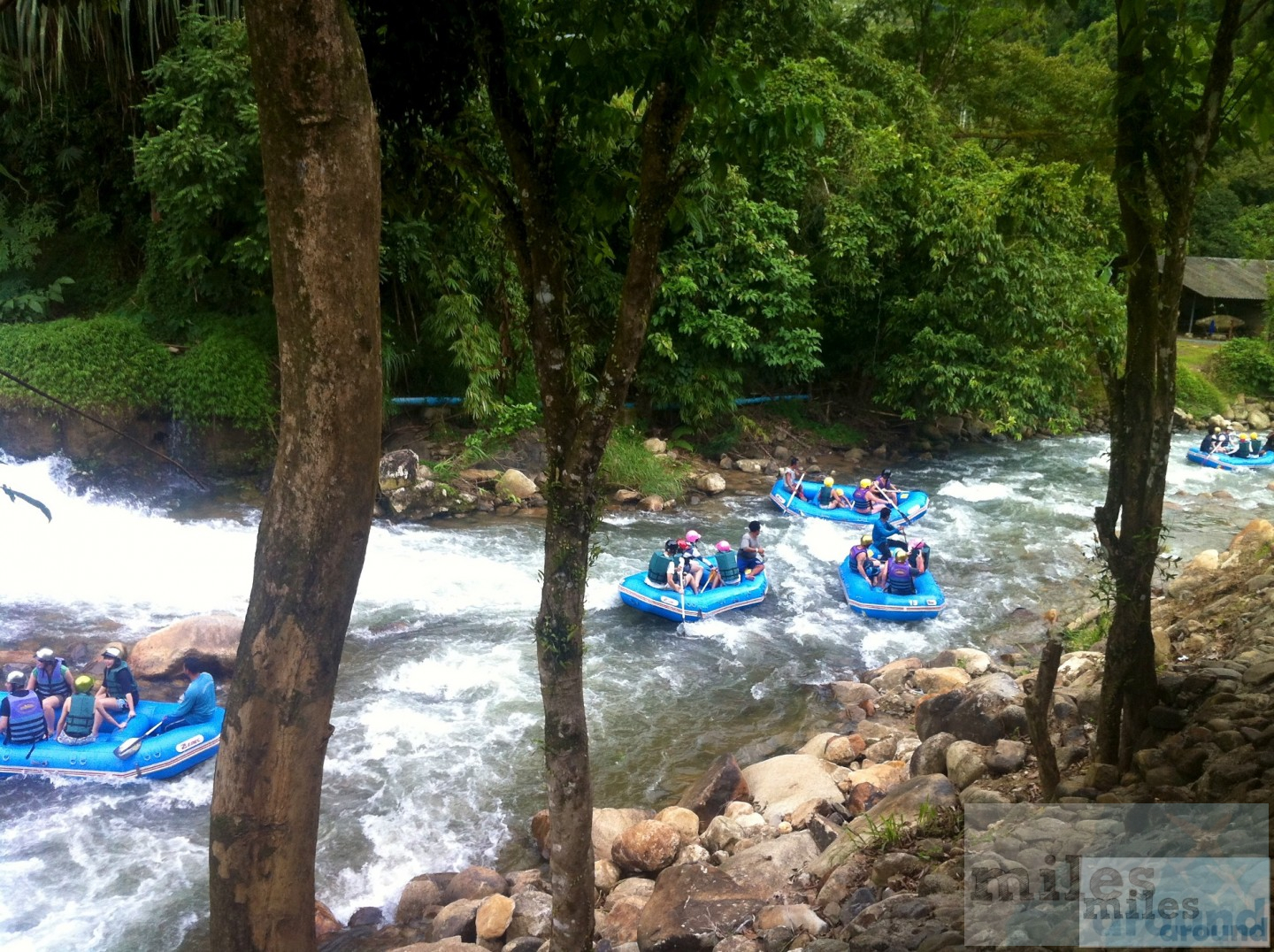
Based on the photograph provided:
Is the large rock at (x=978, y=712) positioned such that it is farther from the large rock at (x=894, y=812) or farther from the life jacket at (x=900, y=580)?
the life jacket at (x=900, y=580)

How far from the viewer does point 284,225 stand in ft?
8.01

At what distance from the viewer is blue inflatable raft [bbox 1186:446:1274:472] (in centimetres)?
1861

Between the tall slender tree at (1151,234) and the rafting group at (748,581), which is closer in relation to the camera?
the tall slender tree at (1151,234)

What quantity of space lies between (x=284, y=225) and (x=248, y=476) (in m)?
12.5

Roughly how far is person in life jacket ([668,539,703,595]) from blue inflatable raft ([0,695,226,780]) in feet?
16.3

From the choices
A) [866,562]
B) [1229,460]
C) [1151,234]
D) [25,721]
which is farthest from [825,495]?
[1151,234]

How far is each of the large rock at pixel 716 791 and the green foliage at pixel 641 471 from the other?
27.0 feet

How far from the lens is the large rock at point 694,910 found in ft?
14.6

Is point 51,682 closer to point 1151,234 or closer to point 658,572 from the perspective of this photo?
point 658,572

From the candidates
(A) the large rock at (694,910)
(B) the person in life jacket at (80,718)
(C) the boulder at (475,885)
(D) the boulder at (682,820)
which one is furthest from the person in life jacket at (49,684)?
(A) the large rock at (694,910)

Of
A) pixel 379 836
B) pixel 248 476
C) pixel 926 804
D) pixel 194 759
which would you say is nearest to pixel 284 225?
pixel 926 804

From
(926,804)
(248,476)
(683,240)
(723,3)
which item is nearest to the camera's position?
(723,3)

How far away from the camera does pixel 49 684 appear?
721 cm

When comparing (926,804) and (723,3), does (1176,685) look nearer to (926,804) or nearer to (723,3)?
(926,804)
